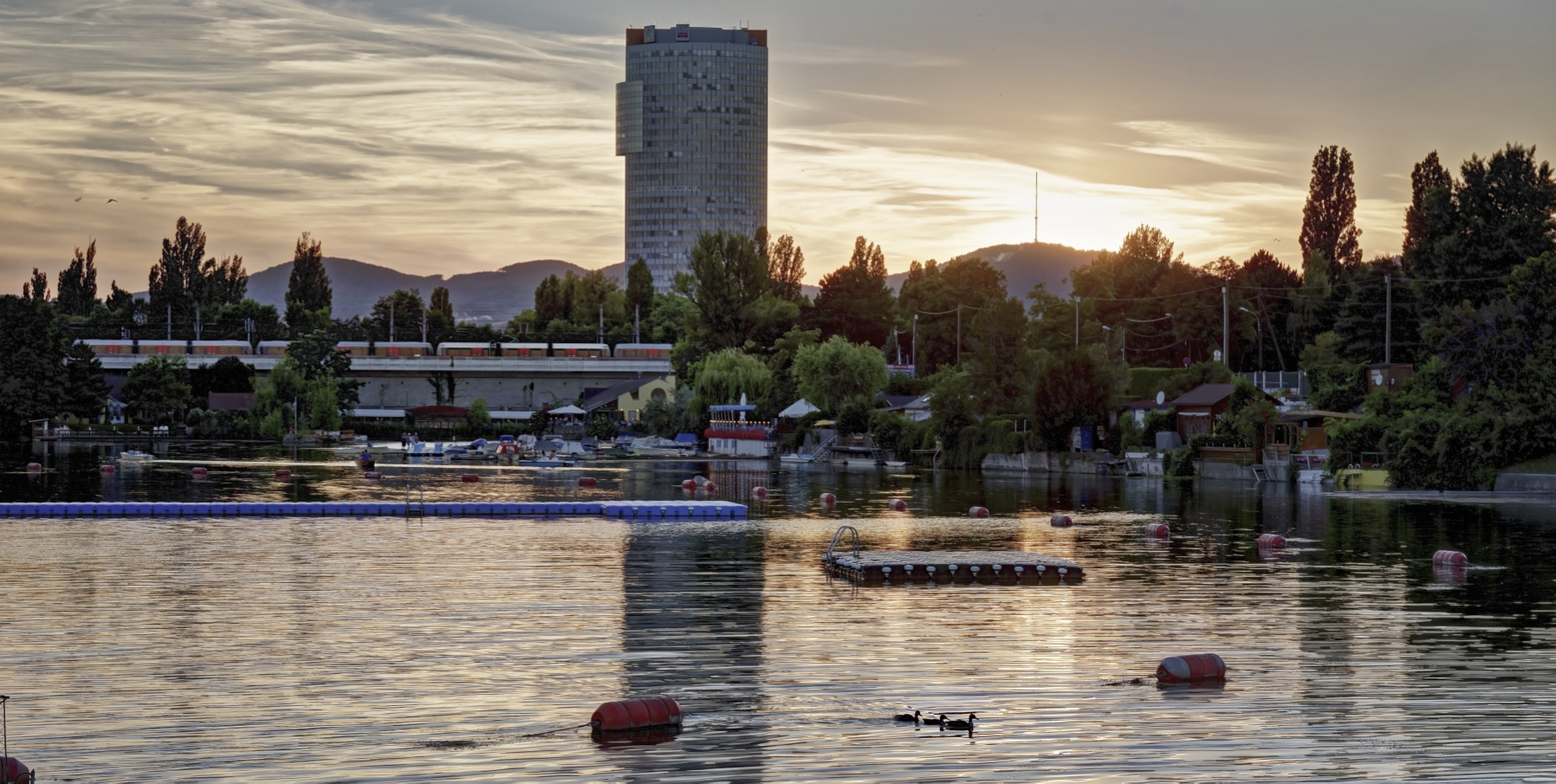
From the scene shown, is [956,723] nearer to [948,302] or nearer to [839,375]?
[839,375]

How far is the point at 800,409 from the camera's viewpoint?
129000mm

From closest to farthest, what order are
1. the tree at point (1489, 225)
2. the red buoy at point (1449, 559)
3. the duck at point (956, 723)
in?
the duck at point (956, 723) → the red buoy at point (1449, 559) → the tree at point (1489, 225)

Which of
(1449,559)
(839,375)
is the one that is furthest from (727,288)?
(1449,559)

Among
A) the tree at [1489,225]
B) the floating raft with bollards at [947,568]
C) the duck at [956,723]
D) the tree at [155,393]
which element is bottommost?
the duck at [956,723]

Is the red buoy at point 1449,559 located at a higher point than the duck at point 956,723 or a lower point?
higher

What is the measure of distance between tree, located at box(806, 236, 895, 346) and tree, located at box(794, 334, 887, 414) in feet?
165

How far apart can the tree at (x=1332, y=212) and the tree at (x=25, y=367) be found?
4849 inches

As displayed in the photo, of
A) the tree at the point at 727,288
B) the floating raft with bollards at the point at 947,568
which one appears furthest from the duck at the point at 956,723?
the tree at the point at 727,288

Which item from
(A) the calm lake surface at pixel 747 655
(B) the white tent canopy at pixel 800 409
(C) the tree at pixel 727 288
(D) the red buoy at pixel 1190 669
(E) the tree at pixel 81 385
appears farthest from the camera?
(C) the tree at pixel 727 288

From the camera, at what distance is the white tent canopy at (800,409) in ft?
422

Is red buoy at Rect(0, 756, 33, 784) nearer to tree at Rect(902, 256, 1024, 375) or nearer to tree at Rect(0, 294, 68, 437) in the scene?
tree at Rect(902, 256, 1024, 375)

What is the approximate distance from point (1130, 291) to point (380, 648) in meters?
136

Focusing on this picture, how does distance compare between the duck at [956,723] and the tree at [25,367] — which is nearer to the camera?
the duck at [956,723]

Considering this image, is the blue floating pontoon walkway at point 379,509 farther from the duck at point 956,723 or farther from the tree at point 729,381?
the tree at point 729,381
